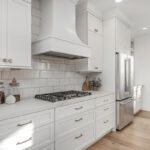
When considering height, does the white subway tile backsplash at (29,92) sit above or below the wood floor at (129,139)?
above

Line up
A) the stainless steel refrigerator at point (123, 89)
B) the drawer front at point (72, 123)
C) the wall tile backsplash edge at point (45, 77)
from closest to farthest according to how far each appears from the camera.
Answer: the drawer front at point (72, 123) → the wall tile backsplash edge at point (45, 77) → the stainless steel refrigerator at point (123, 89)

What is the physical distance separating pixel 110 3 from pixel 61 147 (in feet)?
8.78

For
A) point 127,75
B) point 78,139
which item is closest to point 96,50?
point 127,75

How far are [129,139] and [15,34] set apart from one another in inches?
105

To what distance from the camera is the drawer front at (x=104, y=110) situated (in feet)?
7.70

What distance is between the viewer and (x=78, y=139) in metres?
1.92

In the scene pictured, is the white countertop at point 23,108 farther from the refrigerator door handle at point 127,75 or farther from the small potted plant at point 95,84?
the refrigerator door handle at point 127,75

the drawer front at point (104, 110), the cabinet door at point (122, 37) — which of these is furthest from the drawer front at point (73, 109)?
the cabinet door at point (122, 37)

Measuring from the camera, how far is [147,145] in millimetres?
2260

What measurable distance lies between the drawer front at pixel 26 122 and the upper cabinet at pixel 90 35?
135 cm

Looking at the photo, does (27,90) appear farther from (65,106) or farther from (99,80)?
(99,80)

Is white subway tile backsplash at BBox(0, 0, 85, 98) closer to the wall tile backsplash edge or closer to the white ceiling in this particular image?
the wall tile backsplash edge

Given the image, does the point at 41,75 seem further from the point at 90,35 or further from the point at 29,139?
the point at 90,35

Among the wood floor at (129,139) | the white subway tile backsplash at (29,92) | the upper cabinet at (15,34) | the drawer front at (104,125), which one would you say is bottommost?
the wood floor at (129,139)
